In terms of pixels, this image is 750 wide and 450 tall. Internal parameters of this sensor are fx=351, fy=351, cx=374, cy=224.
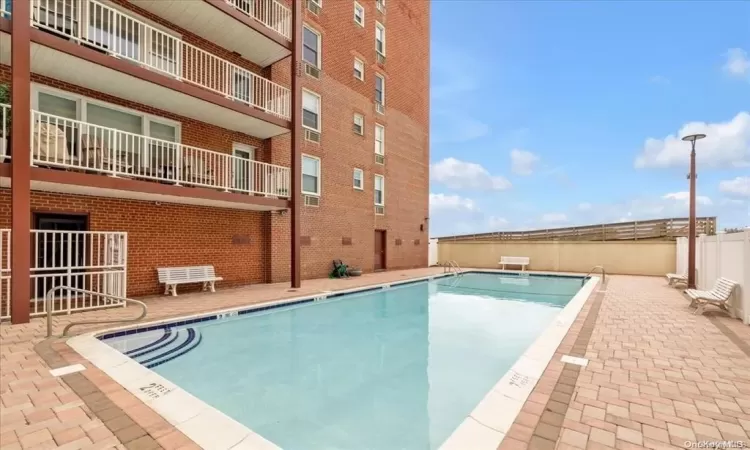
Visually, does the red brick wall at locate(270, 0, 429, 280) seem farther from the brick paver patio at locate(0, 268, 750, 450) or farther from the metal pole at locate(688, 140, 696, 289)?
the metal pole at locate(688, 140, 696, 289)

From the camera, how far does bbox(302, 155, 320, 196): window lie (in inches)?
571

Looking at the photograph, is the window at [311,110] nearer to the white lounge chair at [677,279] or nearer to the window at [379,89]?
the window at [379,89]

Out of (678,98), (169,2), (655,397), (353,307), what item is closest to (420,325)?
(353,307)

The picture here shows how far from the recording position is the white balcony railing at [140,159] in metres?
7.37

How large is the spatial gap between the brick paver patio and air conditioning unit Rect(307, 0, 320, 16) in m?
14.2

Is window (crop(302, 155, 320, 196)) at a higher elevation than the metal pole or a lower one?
higher

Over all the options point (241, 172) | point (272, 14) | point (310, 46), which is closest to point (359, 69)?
point (310, 46)

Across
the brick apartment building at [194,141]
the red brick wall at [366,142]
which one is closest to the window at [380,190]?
the red brick wall at [366,142]

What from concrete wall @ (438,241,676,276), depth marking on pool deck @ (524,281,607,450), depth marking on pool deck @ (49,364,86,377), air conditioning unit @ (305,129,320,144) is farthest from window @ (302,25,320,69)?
depth marking on pool deck @ (524,281,607,450)

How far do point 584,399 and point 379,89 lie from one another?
18257 mm

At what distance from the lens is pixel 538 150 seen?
23.8m

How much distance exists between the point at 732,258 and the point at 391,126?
15166 mm

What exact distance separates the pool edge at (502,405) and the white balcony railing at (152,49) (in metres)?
9.89

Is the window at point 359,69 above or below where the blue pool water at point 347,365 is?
above
